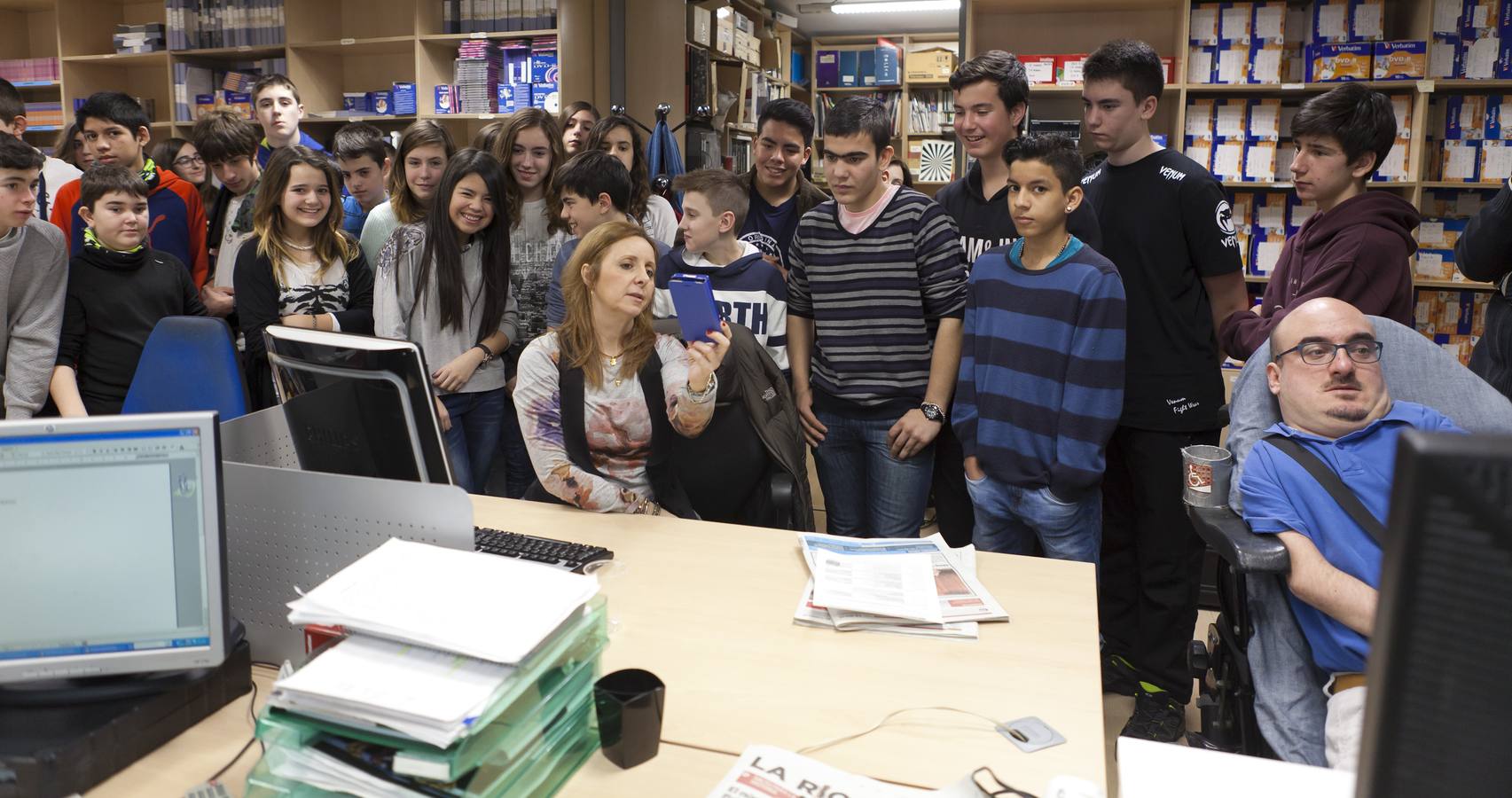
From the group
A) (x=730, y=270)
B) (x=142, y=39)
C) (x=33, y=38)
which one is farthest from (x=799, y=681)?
(x=33, y=38)

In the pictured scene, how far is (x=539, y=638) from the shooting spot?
104cm

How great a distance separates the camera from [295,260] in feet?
9.71

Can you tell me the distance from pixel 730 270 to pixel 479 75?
309 centimetres

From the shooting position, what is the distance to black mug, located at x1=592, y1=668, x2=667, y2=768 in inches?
46.0

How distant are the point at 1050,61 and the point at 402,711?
3721 millimetres

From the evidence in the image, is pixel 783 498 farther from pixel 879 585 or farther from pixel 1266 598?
pixel 1266 598

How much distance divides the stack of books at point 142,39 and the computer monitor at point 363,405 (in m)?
5.53

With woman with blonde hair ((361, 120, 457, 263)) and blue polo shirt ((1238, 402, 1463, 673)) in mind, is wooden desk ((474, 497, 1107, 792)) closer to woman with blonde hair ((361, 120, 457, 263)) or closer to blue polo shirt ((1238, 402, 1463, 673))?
blue polo shirt ((1238, 402, 1463, 673))

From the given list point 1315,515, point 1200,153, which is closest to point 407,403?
point 1315,515

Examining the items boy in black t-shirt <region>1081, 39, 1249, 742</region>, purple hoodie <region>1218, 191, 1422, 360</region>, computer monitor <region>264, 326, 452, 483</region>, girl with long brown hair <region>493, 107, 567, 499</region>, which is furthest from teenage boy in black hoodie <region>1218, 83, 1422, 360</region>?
girl with long brown hair <region>493, 107, 567, 499</region>

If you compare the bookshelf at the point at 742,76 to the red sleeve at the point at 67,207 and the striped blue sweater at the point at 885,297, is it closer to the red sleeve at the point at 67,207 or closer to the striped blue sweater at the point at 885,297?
the red sleeve at the point at 67,207

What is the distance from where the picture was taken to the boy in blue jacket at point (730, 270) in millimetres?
2697

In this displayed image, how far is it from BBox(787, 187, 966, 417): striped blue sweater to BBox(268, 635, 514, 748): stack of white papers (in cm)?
166

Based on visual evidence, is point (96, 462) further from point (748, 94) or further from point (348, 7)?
point (748, 94)
